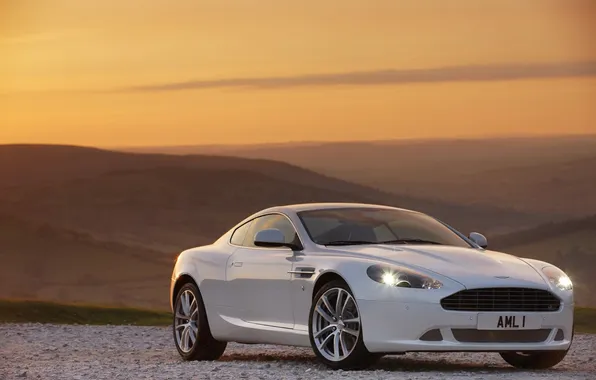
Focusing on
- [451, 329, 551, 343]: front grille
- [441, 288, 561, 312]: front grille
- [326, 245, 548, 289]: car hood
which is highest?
[326, 245, 548, 289]: car hood

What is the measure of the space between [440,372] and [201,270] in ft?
10.9

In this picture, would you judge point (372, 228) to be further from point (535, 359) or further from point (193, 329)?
point (193, 329)

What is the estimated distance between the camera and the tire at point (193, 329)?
45.3 feet

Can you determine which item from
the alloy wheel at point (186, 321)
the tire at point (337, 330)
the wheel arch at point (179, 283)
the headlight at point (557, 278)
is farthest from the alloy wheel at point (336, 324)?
the wheel arch at point (179, 283)

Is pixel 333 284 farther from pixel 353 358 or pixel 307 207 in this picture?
pixel 307 207

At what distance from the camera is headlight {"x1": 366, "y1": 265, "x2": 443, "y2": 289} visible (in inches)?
445

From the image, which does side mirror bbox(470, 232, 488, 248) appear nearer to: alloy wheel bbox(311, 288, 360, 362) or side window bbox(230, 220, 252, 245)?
alloy wheel bbox(311, 288, 360, 362)

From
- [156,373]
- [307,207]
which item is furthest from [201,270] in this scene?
[156,373]

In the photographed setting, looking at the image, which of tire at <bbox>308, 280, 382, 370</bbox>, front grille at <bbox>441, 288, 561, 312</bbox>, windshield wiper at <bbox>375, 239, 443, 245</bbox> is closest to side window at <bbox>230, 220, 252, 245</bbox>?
windshield wiper at <bbox>375, 239, 443, 245</bbox>

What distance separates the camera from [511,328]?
450 inches

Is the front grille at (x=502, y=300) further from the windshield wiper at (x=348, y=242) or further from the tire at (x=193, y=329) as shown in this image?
the tire at (x=193, y=329)

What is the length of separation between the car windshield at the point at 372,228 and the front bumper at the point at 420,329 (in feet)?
4.48

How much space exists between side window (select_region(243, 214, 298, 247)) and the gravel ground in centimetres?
120

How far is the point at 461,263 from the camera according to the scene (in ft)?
38.7
